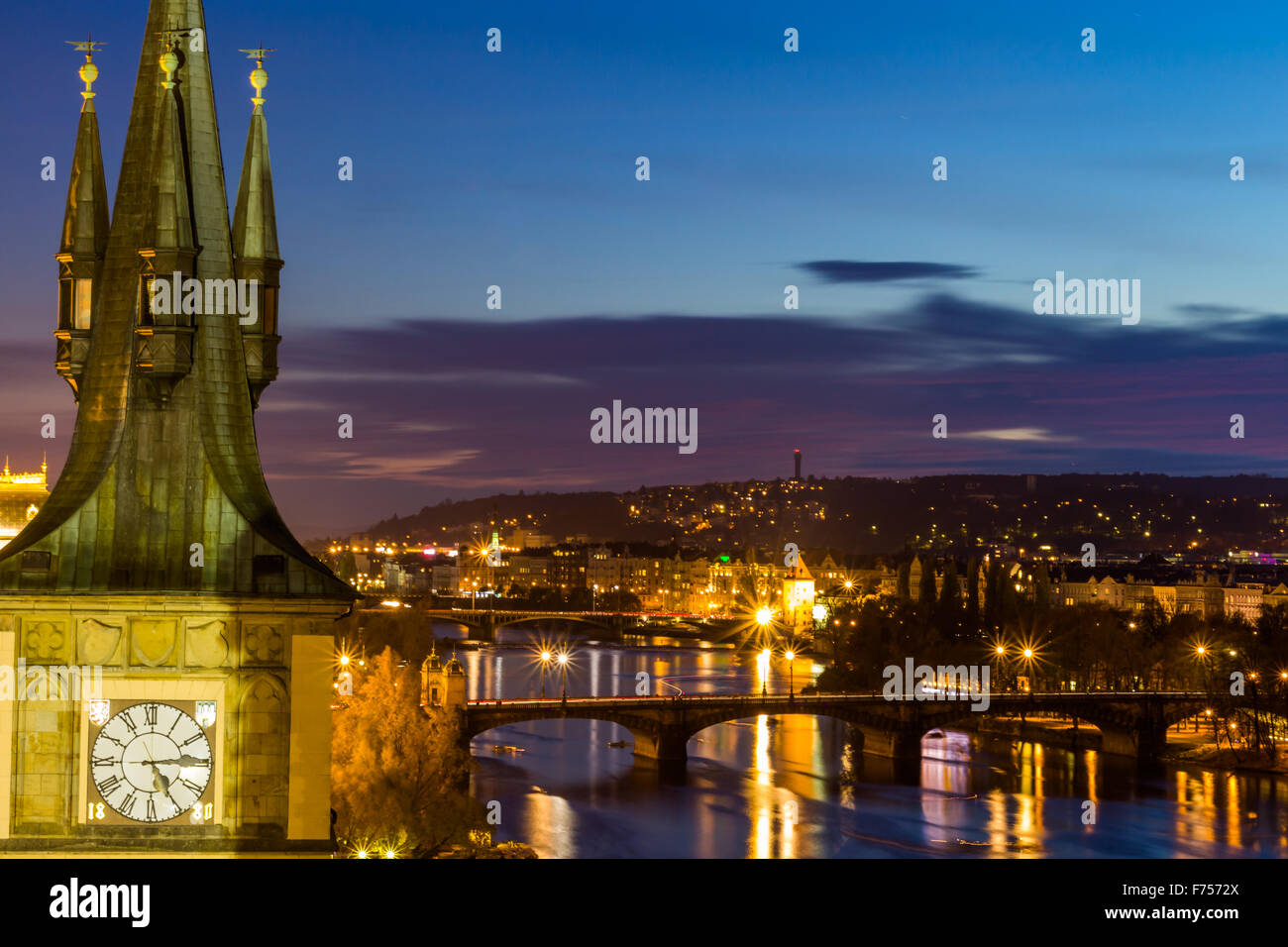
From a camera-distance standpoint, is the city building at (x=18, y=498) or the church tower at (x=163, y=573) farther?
the city building at (x=18, y=498)

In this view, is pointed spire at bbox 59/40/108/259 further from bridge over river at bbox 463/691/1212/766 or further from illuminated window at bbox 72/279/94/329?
bridge over river at bbox 463/691/1212/766

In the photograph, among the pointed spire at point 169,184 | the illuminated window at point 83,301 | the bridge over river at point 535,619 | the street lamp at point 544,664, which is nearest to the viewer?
the pointed spire at point 169,184

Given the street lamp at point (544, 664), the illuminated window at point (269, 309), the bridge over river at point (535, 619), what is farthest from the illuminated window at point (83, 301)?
the bridge over river at point (535, 619)

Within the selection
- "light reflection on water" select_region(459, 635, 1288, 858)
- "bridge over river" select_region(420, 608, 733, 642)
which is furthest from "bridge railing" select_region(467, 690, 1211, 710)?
"bridge over river" select_region(420, 608, 733, 642)

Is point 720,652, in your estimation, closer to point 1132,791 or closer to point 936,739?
point 936,739

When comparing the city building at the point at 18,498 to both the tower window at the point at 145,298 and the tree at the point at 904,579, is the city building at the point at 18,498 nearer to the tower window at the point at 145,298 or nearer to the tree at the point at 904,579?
the tower window at the point at 145,298

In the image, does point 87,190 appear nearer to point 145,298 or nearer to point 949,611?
point 145,298
